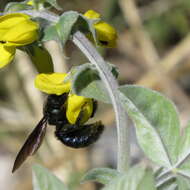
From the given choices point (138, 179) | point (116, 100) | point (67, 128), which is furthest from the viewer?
point (67, 128)

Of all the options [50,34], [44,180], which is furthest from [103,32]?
[44,180]

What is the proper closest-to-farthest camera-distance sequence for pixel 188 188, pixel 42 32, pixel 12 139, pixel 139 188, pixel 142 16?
pixel 139 188
pixel 188 188
pixel 42 32
pixel 12 139
pixel 142 16

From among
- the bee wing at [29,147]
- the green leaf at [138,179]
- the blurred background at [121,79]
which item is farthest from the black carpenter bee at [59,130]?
the blurred background at [121,79]

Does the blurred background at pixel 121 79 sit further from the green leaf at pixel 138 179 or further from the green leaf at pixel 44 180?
the green leaf at pixel 138 179

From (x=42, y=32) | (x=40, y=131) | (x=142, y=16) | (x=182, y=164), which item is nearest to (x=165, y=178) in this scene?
(x=182, y=164)

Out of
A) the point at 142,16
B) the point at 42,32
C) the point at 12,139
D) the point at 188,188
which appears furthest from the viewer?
the point at 142,16

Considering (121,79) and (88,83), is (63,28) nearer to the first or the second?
(88,83)

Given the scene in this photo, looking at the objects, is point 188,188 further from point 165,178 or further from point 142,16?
point 142,16
